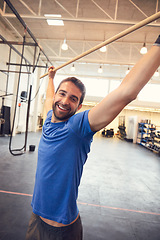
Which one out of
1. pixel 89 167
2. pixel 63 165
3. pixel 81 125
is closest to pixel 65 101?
pixel 81 125

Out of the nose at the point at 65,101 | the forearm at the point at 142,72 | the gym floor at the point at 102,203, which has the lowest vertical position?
the gym floor at the point at 102,203

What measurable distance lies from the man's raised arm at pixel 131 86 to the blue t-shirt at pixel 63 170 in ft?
0.45

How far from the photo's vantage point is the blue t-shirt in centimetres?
80

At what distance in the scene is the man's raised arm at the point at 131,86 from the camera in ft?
2.00

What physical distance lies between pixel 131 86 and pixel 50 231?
808 millimetres

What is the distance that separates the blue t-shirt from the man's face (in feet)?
0.17

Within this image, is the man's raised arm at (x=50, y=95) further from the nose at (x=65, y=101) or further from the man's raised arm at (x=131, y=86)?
the man's raised arm at (x=131, y=86)

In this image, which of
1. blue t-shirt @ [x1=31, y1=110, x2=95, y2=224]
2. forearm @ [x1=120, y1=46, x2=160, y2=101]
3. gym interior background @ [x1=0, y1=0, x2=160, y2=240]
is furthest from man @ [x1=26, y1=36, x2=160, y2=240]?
gym interior background @ [x1=0, y1=0, x2=160, y2=240]

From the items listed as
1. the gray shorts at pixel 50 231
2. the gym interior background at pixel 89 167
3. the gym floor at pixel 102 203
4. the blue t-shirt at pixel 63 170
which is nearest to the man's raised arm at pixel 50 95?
the gym interior background at pixel 89 167

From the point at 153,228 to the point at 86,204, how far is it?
991 millimetres

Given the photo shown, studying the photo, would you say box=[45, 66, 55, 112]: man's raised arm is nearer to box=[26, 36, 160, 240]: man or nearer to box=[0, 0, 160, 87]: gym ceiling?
box=[26, 36, 160, 240]: man

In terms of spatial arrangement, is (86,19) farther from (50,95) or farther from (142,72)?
(142,72)

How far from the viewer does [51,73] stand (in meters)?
1.67

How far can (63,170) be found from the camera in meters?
0.81
